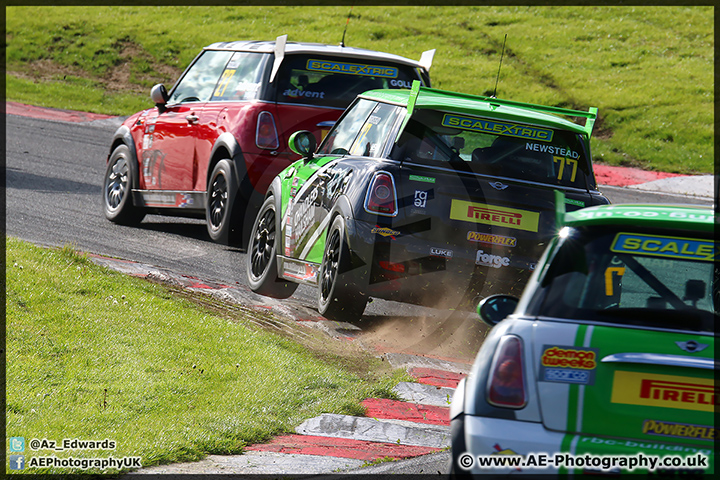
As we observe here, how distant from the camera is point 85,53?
107 feet

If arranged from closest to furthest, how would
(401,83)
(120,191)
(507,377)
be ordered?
1. (507,377)
2. (401,83)
3. (120,191)

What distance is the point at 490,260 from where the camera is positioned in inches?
250

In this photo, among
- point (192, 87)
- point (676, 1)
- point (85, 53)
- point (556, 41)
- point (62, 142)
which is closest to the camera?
point (192, 87)

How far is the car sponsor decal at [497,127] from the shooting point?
21.2 feet

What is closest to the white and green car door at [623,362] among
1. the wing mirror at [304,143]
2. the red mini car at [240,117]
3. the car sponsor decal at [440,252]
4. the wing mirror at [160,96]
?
the car sponsor decal at [440,252]

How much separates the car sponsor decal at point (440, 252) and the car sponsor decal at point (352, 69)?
3559 mm

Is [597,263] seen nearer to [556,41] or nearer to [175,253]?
[175,253]

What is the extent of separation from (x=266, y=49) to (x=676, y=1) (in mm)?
36415

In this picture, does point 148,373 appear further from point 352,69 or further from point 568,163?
point 352,69

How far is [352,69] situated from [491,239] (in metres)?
3.60

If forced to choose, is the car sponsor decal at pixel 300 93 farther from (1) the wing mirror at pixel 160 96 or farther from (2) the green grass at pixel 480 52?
(2) the green grass at pixel 480 52

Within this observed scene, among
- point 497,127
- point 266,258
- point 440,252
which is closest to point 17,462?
point 440,252

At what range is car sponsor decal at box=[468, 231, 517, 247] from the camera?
6320mm

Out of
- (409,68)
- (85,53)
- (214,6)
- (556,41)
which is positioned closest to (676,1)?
(556,41)
